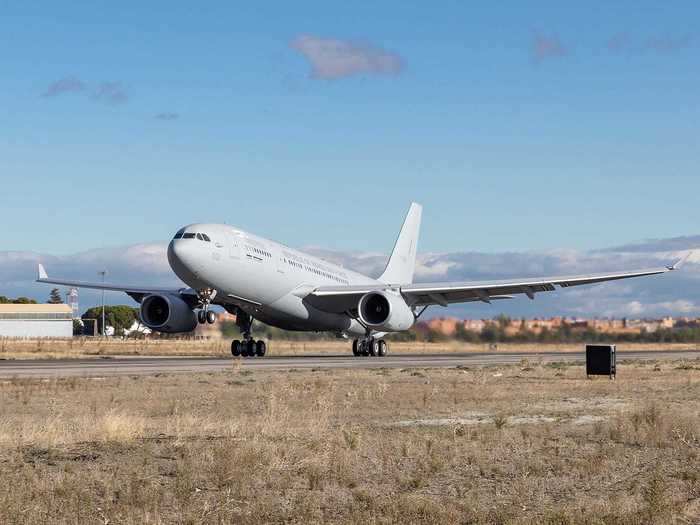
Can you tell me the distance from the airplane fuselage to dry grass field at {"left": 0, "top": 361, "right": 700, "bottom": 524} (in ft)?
69.3

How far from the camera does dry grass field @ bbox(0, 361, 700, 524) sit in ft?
37.4

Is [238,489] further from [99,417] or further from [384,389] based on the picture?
[384,389]

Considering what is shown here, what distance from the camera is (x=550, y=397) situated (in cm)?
2666

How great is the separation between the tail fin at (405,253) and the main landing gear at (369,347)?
13522 mm

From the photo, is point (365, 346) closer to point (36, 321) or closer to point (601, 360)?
point (601, 360)

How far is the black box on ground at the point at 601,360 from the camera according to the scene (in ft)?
114

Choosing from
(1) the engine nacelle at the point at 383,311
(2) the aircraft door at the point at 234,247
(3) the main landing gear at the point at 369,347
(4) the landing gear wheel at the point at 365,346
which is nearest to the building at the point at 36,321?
(3) the main landing gear at the point at 369,347

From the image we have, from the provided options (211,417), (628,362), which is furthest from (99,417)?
(628,362)

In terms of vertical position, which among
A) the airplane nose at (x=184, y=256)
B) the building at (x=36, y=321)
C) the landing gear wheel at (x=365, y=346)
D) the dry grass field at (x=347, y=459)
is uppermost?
the airplane nose at (x=184, y=256)

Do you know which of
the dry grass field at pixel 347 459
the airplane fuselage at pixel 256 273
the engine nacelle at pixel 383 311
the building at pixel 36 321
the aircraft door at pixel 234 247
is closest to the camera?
the dry grass field at pixel 347 459

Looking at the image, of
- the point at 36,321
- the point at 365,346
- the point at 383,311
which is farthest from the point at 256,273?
the point at 36,321

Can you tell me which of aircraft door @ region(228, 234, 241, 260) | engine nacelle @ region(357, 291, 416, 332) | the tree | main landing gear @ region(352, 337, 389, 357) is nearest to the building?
the tree

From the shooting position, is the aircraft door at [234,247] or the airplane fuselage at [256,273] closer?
the airplane fuselage at [256,273]

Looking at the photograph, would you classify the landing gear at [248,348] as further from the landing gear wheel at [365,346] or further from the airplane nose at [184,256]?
the airplane nose at [184,256]
